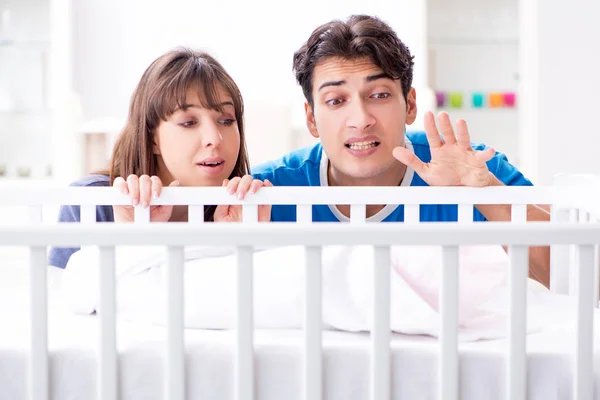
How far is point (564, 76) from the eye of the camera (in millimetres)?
2680

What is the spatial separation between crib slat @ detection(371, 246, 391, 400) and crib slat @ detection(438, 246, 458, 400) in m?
0.05

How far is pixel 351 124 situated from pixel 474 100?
7.08ft

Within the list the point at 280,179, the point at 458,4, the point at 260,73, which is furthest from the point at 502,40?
the point at 280,179

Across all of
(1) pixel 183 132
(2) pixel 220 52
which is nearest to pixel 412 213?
(1) pixel 183 132

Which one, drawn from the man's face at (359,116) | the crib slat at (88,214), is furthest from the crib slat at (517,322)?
the crib slat at (88,214)

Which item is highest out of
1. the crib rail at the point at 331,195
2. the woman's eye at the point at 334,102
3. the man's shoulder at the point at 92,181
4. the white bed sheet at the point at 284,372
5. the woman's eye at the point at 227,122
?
the woman's eye at the point at 334,102

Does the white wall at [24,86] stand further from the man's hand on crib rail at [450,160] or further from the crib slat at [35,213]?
the man's hand on crib rail at [450,160]

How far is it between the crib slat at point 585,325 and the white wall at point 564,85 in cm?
196

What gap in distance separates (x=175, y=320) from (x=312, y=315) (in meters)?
0.13

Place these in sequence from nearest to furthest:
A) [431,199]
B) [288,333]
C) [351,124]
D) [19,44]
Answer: [288,333] < [431,199] < [351,124] < [19,44]

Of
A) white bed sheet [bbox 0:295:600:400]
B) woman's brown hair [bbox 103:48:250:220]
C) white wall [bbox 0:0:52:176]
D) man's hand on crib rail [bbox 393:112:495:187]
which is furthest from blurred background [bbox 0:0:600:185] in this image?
white bed sheet [bbox 0:295:600:400]

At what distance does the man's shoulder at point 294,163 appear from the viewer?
1.49m

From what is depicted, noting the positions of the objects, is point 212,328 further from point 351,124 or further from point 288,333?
point 351,124

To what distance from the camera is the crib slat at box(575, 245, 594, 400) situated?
0.80 metres
